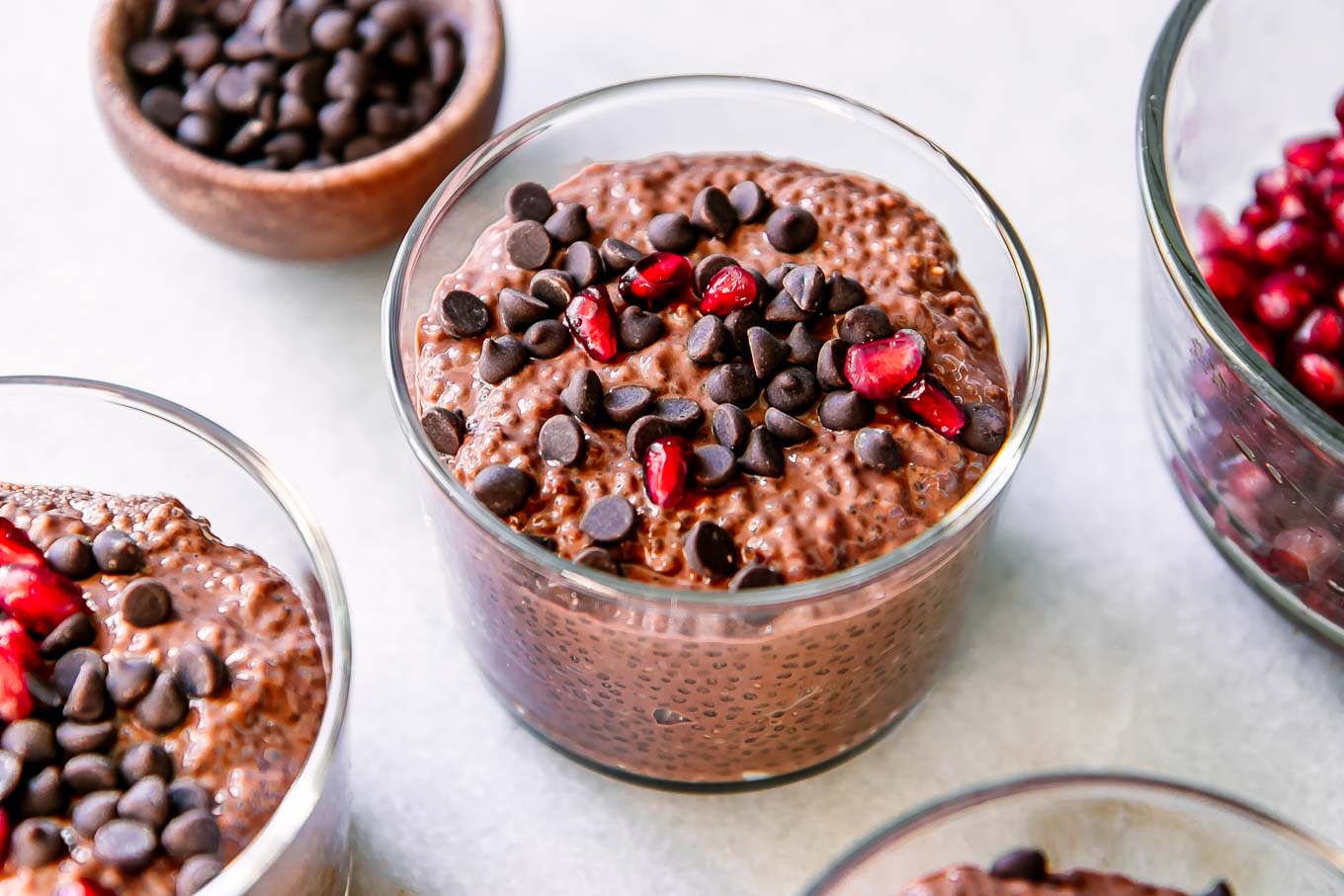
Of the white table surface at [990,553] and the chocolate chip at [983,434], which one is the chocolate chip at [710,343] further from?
the white table surface at [990,553]

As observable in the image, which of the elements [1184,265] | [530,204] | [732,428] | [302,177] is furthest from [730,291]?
[302,177]

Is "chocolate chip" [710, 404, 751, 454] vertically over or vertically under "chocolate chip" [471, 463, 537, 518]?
over

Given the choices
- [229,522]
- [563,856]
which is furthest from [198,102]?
[563,856]

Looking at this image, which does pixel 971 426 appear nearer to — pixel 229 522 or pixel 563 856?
pixel 563 856

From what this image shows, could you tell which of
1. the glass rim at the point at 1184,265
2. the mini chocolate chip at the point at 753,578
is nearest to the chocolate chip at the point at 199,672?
the mini chocolate chip at the point at 753,578

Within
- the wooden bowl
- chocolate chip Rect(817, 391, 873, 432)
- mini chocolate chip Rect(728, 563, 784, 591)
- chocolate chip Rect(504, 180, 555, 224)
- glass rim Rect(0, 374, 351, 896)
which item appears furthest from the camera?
the wooden bowl

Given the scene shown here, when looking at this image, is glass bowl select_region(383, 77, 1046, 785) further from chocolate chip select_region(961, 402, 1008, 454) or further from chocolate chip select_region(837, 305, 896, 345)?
chocolate chip select_region(837, 305, 896, 345)

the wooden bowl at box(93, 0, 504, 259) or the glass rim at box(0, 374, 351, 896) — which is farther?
the wooden bowl at box(93, 0, 504, 259)

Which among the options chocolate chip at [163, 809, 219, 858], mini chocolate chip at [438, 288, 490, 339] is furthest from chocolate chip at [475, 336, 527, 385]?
chocolate chip at [163, 809, 219, 858]
